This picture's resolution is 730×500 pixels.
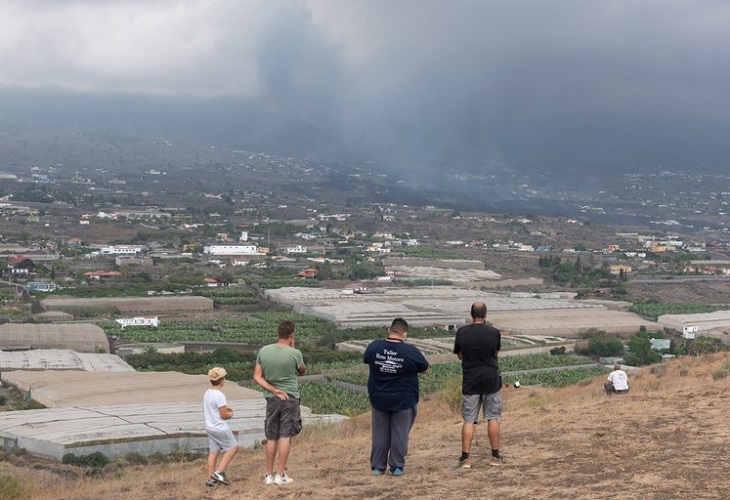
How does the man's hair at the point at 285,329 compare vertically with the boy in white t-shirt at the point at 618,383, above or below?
above

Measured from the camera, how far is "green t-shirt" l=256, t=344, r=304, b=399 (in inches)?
403

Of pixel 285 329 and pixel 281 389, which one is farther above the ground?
pixel 285 329

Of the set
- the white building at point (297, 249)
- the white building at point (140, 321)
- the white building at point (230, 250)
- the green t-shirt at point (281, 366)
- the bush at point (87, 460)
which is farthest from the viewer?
the white building at point (297, 249)

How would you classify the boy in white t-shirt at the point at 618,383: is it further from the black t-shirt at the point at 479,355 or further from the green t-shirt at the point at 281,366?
the green t-shirt at the point at 281,366

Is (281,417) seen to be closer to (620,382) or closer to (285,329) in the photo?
(285,329)

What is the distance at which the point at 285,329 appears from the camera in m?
10.2

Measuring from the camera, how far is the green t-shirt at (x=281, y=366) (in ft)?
33.6

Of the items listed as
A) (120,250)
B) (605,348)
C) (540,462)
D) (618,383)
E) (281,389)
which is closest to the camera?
(281,389)

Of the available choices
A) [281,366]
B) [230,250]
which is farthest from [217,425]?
[230,250]

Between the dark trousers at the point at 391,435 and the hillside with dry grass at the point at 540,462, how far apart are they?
0.18 metres

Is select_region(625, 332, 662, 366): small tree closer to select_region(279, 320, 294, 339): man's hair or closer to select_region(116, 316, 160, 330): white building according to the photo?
select_region(116, 316, 160, 330): white building

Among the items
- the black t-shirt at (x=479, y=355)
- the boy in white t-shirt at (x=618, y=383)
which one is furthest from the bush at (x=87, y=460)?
the black t-shirt at (x=479, y=355)

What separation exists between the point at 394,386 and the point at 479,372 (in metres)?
0.83

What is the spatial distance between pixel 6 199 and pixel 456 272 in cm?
7142
